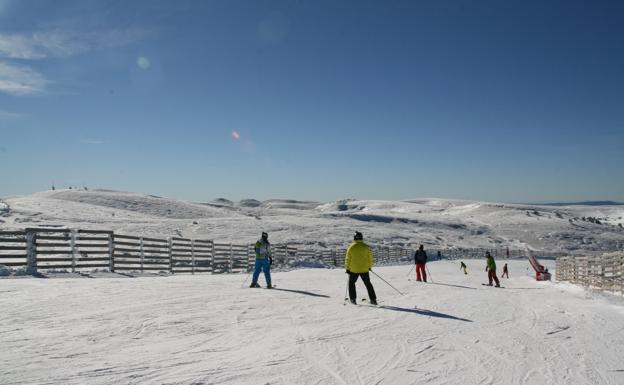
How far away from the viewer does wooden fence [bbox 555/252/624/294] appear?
14664mm

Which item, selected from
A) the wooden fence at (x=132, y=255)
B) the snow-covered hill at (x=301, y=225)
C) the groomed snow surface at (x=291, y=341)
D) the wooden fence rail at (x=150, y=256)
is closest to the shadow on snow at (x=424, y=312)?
the groomed snow surface at (x=291, y=341)

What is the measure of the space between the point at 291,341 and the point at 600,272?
48.0 feet

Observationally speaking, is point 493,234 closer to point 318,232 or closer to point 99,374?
point 318,232

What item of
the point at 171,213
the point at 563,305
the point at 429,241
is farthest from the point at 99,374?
the point at 171,213

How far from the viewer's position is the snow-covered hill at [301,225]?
58125 mm

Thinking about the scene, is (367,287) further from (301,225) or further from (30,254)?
(301,225)

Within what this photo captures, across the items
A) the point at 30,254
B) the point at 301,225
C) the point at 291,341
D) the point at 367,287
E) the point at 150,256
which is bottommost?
the point at 301,225

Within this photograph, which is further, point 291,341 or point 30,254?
point 30,254

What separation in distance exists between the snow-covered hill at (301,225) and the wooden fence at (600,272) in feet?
118

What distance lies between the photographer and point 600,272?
55.4 feet

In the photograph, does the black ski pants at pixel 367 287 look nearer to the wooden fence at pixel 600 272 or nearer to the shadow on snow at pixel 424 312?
the shadow on snow at pixel 424 312

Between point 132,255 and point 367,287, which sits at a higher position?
point 367,287

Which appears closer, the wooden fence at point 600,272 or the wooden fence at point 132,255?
the wooden fence at point 600,272

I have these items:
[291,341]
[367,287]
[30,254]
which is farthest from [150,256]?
[291,341]
